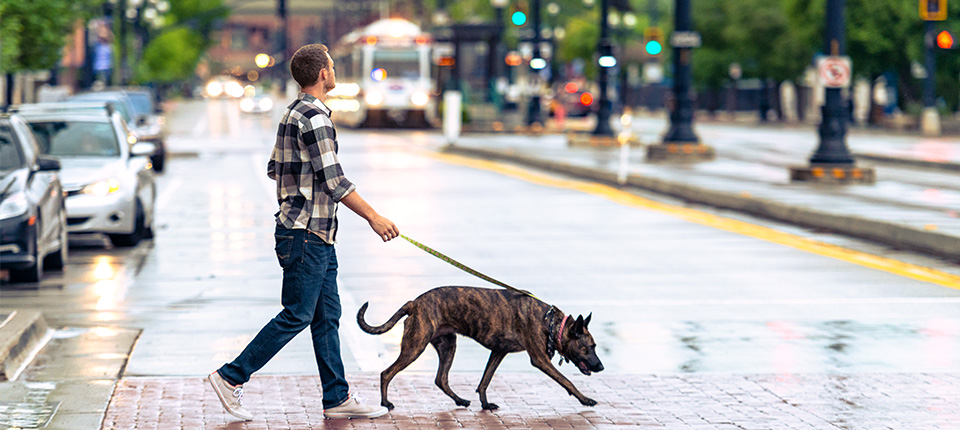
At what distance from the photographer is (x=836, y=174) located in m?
23.9

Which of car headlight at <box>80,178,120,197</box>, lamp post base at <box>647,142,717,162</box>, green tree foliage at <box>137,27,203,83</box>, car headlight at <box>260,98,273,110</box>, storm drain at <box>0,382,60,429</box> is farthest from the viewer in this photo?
green tree foliage at <box>137,27,203,83</box>

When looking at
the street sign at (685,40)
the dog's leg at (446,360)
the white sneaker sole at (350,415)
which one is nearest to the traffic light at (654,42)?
the street sign at (685,40)

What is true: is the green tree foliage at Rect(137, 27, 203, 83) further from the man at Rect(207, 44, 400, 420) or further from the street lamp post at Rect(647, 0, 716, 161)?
the man at Rect(207, 44, 400, 420)

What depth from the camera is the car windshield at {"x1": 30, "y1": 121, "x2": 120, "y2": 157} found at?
55.3 feet

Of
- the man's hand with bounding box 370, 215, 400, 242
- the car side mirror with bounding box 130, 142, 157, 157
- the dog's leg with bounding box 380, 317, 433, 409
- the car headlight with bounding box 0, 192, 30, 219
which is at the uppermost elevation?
the man's hand with bounding box 370, 215, 400, 242

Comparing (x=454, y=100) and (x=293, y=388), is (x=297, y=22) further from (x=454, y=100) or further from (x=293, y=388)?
(x=293, y=388)

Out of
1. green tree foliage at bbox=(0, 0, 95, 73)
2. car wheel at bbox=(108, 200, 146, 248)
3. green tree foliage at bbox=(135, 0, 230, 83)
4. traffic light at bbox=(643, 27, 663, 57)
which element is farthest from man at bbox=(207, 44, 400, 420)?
green tree foliage at bbox=(135, 0, 230, 83)

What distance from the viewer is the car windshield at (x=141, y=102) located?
37.1m

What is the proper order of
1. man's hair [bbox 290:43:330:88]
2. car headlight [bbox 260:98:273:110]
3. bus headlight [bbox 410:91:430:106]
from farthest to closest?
car headlight [bbox 260:98:273:110] < bus headlight [bbox 410:91:430:106] < man's hair [bbox 290:43:330:88]

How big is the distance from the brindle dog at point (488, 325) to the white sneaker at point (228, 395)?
2.26ft

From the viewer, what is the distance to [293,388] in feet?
26.1

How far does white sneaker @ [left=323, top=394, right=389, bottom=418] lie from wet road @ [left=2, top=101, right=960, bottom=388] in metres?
1.54

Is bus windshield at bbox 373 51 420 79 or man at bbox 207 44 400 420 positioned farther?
bus windshield at bbox 373 51 420 79

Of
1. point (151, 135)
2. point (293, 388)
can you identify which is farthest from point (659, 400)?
point (151, 135)
